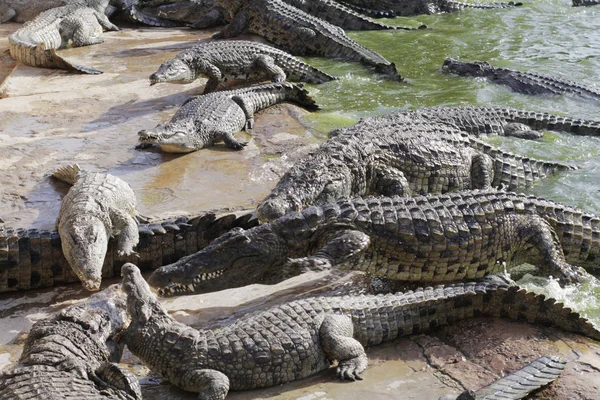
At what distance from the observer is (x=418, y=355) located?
441cm

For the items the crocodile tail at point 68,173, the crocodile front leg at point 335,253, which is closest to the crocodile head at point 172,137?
the crocodile tail at point 68,173

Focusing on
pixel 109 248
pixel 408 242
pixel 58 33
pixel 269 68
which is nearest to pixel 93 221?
pixel 109 248

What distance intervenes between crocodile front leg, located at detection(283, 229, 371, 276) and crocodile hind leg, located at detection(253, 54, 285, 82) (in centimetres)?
537

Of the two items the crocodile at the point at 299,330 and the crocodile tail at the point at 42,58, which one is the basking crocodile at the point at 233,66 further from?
the crocodile at the point at 299,330

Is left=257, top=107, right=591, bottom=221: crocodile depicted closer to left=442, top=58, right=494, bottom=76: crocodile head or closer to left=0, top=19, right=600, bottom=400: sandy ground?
left=0, top=19, right=600, bottom=400: sandy ground

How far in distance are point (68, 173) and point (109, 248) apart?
1312 millimetres

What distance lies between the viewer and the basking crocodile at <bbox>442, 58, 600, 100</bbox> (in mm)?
10008

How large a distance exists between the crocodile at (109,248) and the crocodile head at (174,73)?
3701 millimetres

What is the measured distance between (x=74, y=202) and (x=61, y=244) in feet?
1.90

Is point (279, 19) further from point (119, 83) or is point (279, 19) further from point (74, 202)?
point (74, 202)


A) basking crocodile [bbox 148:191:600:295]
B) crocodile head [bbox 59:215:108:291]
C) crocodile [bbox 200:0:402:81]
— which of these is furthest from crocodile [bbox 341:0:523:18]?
crocodile head [bbox 59:215:108:291]

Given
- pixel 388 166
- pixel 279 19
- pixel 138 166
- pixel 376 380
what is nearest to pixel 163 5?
pixel 279 19

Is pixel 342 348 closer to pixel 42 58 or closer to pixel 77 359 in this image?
pixel 77 359

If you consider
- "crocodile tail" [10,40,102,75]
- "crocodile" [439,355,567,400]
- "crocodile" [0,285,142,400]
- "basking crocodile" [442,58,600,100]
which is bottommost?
"crocodile tail" [10,40,102,75]
